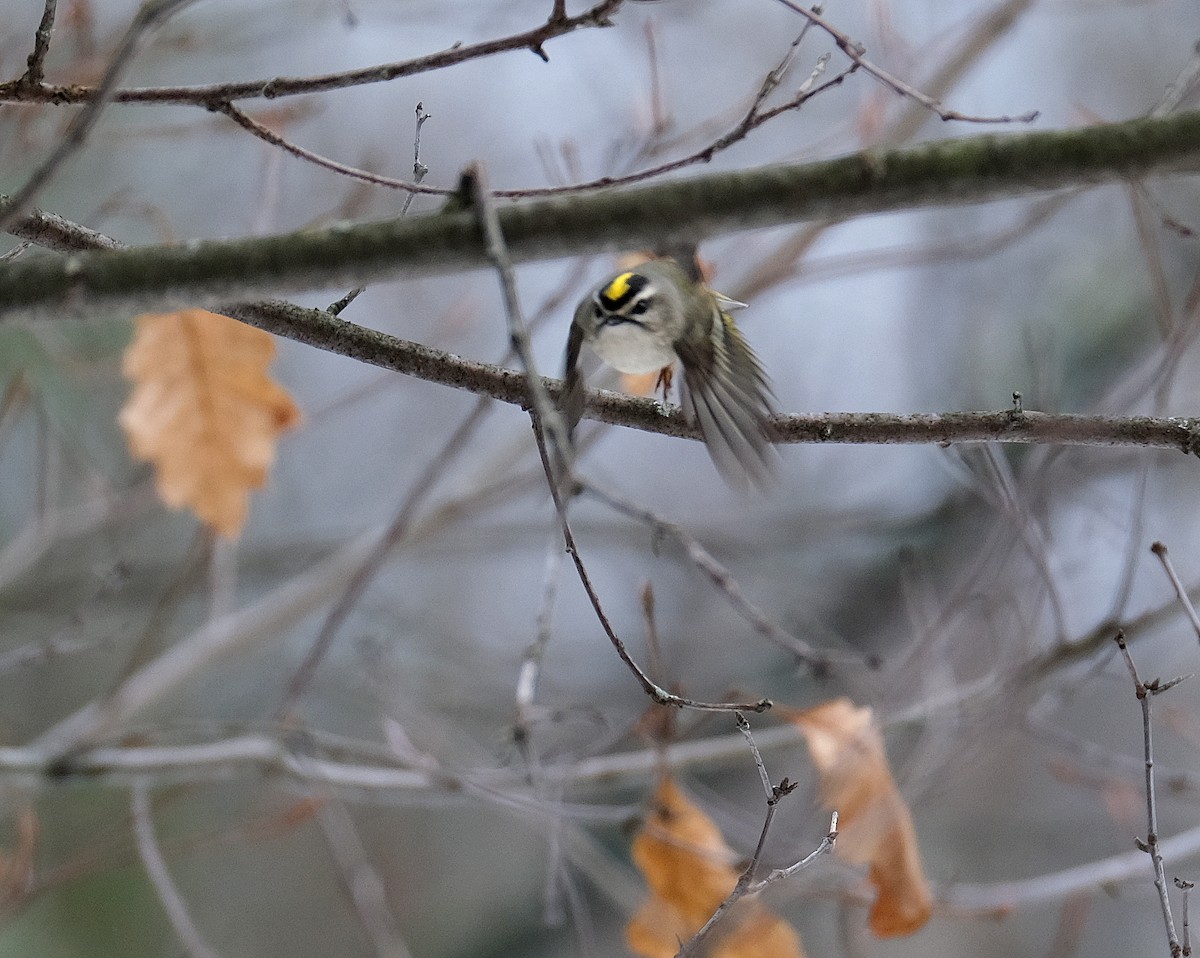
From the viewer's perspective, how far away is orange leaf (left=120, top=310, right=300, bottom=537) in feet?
2.15

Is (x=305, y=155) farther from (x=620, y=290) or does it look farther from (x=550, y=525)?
(x=550, y=525)

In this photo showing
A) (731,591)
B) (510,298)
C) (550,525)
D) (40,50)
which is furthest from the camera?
(550,525)

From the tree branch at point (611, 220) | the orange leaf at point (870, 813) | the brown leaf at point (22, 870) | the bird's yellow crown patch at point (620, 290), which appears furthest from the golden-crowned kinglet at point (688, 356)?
the brown leaf at point (22, 870)

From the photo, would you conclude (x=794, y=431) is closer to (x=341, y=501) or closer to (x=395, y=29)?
(x=395, y=29)

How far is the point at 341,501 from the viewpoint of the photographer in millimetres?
1639

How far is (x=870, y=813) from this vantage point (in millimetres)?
629

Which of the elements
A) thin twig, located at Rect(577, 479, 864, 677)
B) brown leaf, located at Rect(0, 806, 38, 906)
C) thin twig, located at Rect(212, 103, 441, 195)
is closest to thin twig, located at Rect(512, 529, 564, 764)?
thin twig, located at Rect(577, 479, 864, 677)

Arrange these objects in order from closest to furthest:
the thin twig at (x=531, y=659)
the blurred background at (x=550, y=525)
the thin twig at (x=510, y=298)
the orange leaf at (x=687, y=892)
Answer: the thin twig at (x=510, y=298) < the thin twig at (x=531, y=659) < the orange leaf at (x=687, y=892) < the blurred background at (x=550, y=525)

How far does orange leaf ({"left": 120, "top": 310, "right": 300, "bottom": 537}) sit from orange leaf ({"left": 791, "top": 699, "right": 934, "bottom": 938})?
0.37m

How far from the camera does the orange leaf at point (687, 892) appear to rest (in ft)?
2.09

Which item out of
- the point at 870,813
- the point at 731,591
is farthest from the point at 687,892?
the point at 731,591

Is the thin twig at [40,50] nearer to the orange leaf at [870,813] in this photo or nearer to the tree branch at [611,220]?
the tree branch at [611,220]

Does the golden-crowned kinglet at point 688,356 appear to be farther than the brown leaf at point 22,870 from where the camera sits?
No

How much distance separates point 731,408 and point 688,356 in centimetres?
3
